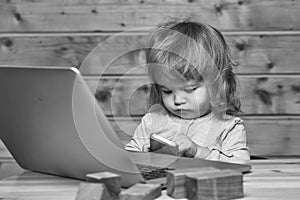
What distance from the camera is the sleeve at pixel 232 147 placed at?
1.51 m

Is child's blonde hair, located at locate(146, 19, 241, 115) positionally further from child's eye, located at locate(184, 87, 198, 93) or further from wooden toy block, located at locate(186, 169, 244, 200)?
wooden toy block, located at locate(186, 169, 244, 200)

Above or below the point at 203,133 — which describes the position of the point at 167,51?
above

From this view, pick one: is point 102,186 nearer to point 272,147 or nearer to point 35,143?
point 35,143

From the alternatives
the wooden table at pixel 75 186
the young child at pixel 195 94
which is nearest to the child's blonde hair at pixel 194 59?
the young child at pixel 195 94

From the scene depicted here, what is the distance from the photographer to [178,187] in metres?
0.89

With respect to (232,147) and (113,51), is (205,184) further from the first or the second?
(113,51)

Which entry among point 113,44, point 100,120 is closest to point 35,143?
point 100,120

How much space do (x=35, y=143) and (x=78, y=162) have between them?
11cm

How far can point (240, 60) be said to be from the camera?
260cm

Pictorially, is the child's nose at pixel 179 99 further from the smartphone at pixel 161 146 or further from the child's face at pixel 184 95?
the smartphone at pixel 161 146

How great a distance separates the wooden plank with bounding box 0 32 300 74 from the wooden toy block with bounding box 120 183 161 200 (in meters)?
1.78

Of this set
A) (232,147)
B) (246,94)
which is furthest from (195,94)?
(246,94)

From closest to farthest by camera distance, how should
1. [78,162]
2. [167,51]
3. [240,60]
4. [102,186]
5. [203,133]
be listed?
1. [102,186]
2. [78,162]
3. [167,51]
4. [203,133]
5. [240,60]

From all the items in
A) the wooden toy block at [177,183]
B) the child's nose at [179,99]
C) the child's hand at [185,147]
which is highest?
the wooden toy block at [177,183]
